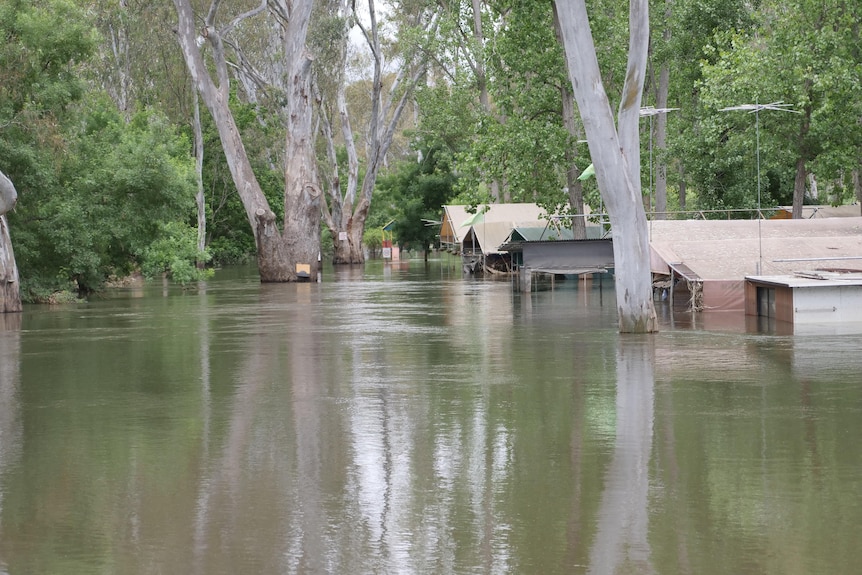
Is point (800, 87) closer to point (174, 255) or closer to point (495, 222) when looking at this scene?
point (495, 222)

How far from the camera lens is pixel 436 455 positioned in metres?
10.3

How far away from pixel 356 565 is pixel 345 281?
3896 centimetres

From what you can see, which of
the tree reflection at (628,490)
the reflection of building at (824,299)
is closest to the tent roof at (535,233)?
the reflection of building at (824,299)

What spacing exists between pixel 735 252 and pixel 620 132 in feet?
30.6

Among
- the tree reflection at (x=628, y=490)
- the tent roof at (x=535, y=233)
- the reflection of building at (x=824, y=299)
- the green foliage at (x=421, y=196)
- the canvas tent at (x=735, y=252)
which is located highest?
the green foliage at (x=421, y=196)

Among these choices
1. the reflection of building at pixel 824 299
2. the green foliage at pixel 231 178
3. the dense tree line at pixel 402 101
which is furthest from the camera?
the green foliage at pixel 231 178

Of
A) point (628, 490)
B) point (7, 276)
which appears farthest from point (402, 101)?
point (628, 490)

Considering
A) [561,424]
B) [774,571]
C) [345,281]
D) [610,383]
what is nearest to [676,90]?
[345,281]

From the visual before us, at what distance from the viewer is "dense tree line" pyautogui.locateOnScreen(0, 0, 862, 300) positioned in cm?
3297

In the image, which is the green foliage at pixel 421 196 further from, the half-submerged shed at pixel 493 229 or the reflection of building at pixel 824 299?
the reflection of building at pixel 824 299

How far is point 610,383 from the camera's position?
14.7 meters

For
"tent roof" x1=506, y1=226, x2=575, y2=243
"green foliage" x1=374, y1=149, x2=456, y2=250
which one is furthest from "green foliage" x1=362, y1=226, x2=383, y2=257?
"tent roof" x1=506, y1=226, x2=575, y2=243

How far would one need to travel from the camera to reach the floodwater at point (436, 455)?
7.27m

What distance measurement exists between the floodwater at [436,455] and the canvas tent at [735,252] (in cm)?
596
